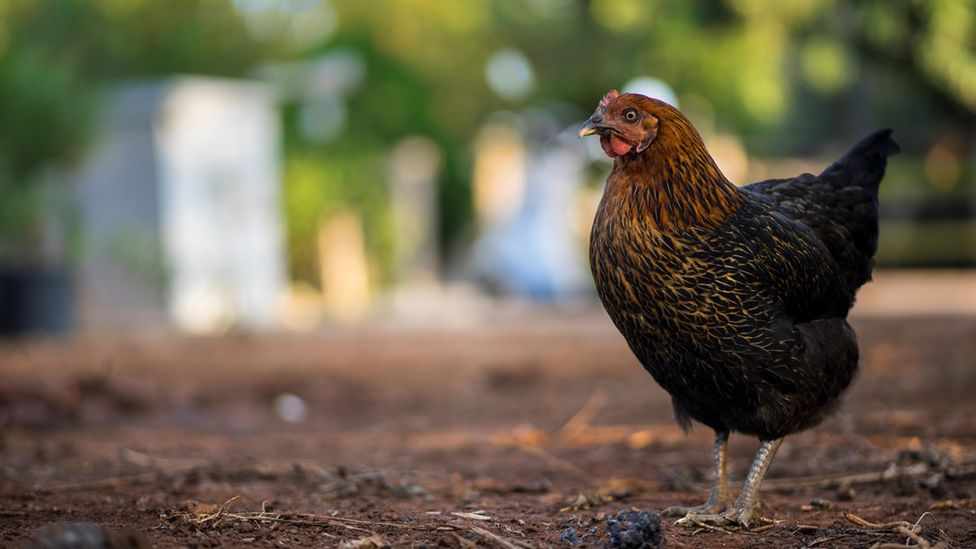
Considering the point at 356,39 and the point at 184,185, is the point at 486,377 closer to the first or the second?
the point at 184,185

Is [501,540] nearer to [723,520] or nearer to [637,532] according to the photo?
[637,532]

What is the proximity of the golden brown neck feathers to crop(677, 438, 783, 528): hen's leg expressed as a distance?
0.82 metres

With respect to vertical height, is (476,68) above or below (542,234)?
above

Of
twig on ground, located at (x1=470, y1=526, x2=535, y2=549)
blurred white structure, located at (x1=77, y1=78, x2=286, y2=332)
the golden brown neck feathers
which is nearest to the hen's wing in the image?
the golden brown neck feathers

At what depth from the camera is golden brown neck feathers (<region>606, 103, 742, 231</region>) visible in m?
3.84

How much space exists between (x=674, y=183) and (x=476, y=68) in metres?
21.8

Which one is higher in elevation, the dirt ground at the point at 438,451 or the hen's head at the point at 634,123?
the hen's head at the point at 634,123

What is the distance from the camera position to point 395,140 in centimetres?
2992

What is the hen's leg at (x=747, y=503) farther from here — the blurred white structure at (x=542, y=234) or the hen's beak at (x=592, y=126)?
the blurred white structure at (x=542, y=234)

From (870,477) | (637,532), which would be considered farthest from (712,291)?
(870,477)

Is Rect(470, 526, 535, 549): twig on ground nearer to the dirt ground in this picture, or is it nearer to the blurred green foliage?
the dirt ground

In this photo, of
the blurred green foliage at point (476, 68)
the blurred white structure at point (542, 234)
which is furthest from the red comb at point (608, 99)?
the blurred white structure at point (542, 234)

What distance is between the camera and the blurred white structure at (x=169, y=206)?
1638cm

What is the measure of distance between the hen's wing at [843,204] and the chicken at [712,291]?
0.19m
